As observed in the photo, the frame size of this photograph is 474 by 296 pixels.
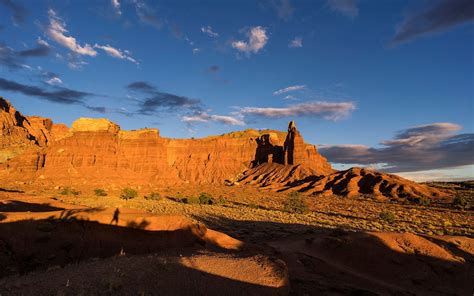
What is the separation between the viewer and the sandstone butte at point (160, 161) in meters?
74.2

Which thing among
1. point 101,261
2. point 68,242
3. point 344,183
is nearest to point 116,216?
point 68,242

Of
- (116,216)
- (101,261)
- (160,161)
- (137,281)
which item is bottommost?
(101,261)

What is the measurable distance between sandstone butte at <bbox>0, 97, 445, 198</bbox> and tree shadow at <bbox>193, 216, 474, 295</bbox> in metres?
50.1

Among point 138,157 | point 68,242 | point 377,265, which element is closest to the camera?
point 68,242

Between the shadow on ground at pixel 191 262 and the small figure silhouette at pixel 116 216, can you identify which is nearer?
the shadow on ground at pixel 191 262

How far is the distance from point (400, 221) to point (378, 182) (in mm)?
43173

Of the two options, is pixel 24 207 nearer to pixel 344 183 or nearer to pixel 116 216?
pixel 116 216

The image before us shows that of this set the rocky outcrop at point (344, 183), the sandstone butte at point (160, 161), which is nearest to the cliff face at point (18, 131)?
the sandstone butte at point (160, 161)

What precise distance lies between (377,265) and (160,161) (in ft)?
351

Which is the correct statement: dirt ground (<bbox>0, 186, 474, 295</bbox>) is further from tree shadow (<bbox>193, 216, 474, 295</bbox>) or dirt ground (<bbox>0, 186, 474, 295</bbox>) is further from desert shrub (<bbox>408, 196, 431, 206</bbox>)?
desert shrub (<bbox>408, 196, 431, 206</bbox>)

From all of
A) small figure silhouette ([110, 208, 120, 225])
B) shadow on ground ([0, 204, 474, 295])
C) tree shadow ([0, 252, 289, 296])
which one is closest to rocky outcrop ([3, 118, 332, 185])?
small figure silhouette ([110, 208, 120, 225])

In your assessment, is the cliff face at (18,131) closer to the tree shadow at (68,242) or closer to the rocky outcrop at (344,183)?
the rocky outcrop at (344,183)

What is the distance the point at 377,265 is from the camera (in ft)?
44.2

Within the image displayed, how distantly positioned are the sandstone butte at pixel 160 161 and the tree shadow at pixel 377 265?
50.1m
